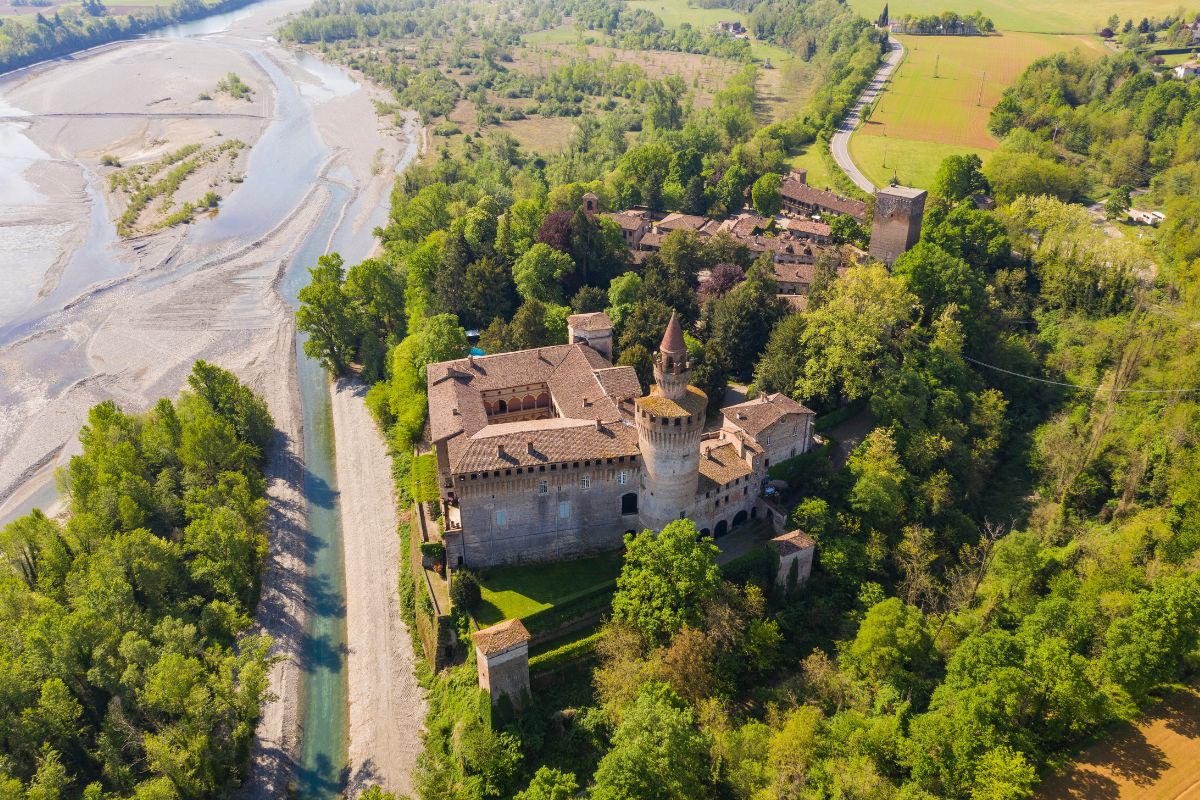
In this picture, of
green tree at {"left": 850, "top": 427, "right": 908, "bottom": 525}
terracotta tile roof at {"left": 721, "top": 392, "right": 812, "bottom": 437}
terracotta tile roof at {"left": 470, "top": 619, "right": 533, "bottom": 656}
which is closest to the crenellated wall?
terracotta tile roof at {"left": 470, "top": 619, "right": 533, "bottom": 656}

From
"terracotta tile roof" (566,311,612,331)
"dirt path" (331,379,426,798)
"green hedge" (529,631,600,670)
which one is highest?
"terracotta tile roof" (566,311,612,331)

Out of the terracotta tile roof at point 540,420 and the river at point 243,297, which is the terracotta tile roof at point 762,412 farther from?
the river at point 243,297

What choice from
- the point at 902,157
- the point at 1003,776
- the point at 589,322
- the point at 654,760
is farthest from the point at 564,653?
the point at 902,157

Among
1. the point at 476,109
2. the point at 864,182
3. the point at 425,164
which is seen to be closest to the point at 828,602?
the point at 864,182

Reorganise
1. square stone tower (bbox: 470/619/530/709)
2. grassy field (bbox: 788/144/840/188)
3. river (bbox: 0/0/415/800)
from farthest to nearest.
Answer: grassy field (bbox: 788/144/840/188) < river (bbox: 0/0/415/800) < square stone tower (bbox: 470/619/530/709)

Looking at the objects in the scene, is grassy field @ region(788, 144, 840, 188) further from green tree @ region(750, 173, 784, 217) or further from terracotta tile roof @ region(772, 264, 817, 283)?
terracotta tile roof @ region(772, 264, 817, 283)

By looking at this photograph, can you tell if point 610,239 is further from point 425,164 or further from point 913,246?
point 425,164

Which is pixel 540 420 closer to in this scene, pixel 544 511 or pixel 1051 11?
pixel 544 511
